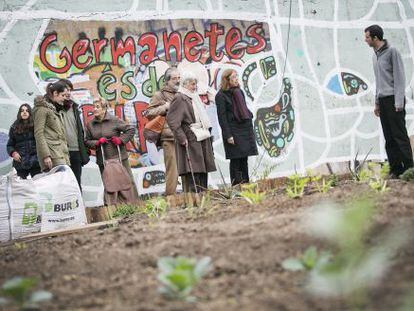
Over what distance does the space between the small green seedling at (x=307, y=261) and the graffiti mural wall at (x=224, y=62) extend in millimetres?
8584

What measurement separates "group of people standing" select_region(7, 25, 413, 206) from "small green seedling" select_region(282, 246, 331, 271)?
18.2 ft

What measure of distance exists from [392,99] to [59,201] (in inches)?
142

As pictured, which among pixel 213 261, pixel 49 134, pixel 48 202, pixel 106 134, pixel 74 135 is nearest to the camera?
pixel 213 261

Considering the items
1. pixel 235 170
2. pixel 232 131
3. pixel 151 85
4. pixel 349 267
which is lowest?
pixel 235 170

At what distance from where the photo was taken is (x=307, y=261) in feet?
10.7

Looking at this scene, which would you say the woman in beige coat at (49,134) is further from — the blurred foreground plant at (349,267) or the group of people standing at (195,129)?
the blurred foreground plant at (349,267)

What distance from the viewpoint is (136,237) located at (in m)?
4.61

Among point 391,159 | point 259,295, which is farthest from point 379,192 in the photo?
point 391,159

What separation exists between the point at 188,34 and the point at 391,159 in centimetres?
488

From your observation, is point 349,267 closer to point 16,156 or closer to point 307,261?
point 307,261

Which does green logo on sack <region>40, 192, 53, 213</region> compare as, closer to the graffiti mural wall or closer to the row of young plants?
the graffiti mural wall

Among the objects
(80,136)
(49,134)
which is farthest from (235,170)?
(49,134)

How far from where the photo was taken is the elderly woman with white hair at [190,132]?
953 cm

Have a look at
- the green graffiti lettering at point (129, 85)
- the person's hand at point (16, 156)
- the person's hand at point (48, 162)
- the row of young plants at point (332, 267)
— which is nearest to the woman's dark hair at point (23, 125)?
the person's hand at point (16, 156)
